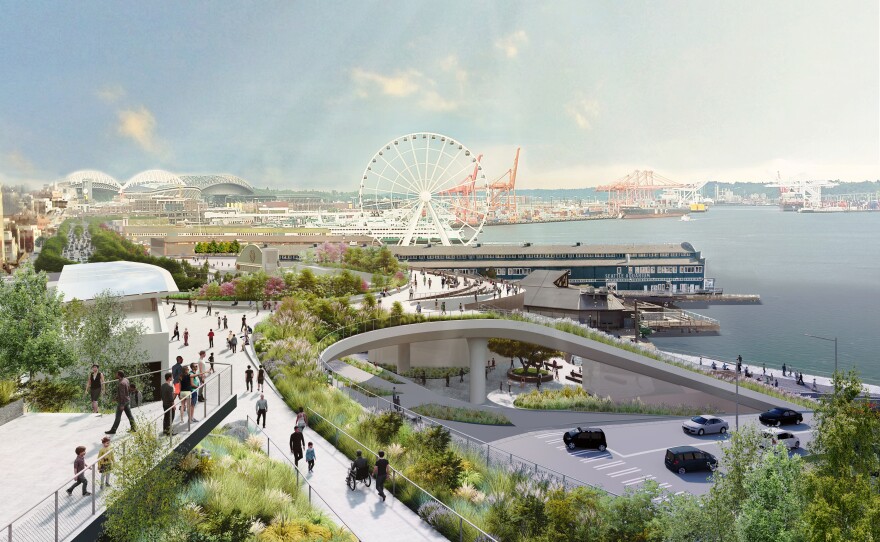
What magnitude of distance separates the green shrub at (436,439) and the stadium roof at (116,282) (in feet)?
35.9

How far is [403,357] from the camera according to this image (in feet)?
119

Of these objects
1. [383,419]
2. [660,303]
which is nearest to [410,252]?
[660,303]

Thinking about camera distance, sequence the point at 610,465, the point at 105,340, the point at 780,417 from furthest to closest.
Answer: the point at 780,417 → the point at 610,465 → the point at 105,340

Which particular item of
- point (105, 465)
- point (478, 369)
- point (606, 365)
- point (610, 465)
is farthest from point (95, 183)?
point (105, 465)

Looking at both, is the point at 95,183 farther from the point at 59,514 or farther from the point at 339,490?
the point at 59,514

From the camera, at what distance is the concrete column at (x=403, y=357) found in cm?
3619

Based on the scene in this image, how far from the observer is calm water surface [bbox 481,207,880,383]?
184 feet

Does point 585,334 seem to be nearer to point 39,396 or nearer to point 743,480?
point 743,480

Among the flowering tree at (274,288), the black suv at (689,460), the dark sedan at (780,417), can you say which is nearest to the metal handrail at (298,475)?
the black suv at (689,460)

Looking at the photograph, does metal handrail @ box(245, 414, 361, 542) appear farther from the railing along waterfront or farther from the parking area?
the parking area

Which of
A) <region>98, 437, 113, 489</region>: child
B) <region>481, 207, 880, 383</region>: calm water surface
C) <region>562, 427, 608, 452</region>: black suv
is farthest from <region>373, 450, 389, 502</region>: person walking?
<region>481, 207, 880, 383</region>: calm water surface

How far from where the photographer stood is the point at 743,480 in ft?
38.1

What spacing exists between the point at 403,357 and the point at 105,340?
20808 millimetres

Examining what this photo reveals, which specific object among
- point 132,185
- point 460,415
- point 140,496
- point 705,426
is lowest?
point 705,426
